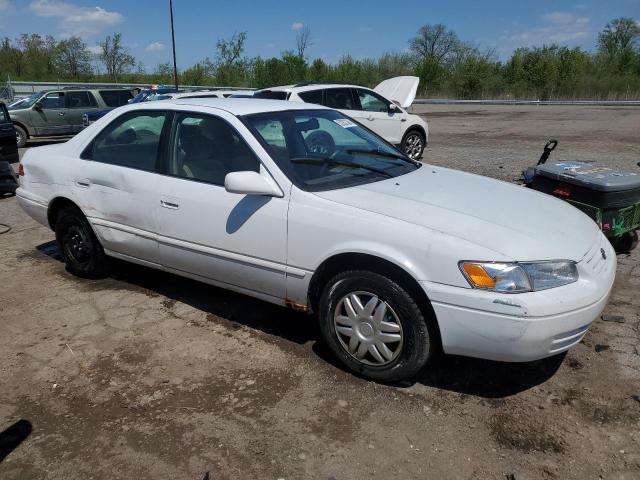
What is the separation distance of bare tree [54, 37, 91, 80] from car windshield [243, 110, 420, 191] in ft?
154

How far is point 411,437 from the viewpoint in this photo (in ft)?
9.05

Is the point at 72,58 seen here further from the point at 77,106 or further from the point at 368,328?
the point at 368,328

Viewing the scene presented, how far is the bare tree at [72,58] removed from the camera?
45.1 m

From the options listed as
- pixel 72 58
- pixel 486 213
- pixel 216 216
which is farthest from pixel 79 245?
pixel 72 58

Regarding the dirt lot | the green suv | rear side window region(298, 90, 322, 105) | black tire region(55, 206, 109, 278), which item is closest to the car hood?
the dirt lot

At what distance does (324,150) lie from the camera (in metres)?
3.84

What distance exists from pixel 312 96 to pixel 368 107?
4.43 feet

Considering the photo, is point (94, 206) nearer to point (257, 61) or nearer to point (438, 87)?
point (257, 61)

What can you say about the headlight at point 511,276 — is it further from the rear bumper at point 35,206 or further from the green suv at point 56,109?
the green suv at point 56,109

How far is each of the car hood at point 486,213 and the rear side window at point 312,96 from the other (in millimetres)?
7449

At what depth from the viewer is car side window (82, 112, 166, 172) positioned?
4.16 meters

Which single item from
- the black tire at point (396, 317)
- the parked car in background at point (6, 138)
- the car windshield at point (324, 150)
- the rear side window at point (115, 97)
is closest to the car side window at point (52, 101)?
the rear side window at point (115, 97)

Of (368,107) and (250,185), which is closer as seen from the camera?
(250,185)

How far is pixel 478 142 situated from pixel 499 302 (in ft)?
44.0
